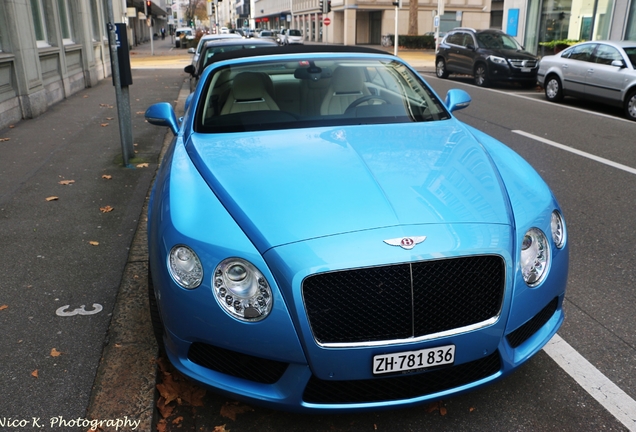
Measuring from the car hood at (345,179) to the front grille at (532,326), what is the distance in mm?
469

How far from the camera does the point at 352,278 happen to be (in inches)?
90.4

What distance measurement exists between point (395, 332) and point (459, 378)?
1.30 ft

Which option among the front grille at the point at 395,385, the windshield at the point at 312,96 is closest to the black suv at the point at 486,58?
the windshield at the point at 312,96

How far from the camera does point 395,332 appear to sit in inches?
91.3

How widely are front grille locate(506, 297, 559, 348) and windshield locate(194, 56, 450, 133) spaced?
63.7 inches

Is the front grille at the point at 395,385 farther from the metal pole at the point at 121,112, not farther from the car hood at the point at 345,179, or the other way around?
the metal pole at the point at 121,112

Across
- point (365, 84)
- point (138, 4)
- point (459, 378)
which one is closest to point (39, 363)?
point (459, 378)

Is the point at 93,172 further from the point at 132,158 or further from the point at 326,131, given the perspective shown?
the point at 326,131

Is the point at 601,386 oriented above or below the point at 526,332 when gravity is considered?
below

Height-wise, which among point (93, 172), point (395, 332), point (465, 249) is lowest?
point (93, 172)

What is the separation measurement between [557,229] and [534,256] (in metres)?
0.32

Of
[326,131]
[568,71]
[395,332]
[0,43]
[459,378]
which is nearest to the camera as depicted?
[395,332]

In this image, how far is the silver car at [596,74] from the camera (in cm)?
1173

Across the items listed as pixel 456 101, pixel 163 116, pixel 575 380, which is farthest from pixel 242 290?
pixel 456 101
